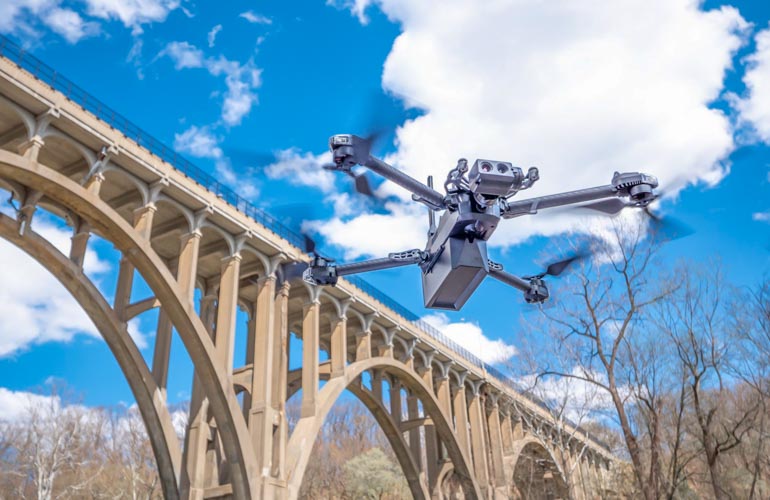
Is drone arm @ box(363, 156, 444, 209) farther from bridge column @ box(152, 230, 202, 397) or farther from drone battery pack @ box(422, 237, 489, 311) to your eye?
bridge column @ box(152, 230, 202, 397)

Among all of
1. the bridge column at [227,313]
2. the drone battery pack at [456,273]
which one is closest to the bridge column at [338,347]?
the bridge column at [227,313]

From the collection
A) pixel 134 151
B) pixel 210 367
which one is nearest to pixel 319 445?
pixel 210 367

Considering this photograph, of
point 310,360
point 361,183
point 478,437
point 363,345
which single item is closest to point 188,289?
point 310,360

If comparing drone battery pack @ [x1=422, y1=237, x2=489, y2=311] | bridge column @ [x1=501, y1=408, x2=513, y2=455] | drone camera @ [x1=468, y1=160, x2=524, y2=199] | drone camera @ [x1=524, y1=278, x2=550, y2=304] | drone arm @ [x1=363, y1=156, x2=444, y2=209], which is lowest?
drone battery pack @ [x1=422, y1=237, x2=489, y2=311]

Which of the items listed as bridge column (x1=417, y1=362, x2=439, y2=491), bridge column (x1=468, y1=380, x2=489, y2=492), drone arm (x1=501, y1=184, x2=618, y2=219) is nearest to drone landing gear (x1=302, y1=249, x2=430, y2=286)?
drone arm (x1=501, y1=184, x2=618, y2=219)

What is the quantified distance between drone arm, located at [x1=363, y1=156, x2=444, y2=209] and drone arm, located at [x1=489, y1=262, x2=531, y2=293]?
1437 millimetres

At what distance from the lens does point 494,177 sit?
249 inches

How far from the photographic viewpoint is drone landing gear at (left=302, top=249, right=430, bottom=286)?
7906 millimetres

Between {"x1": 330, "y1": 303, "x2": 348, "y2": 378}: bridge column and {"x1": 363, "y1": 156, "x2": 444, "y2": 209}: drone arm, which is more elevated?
{"x1": 330, "y1": 303, "x2": 348, "y2": 378}: bridge column

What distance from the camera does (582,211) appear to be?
320 inches

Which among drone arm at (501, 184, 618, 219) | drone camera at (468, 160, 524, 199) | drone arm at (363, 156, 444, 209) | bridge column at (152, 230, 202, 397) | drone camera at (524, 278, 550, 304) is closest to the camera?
drone camera at (468, 160, 524, 199)

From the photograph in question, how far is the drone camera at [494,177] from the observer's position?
6324mm

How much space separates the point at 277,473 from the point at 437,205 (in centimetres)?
1827

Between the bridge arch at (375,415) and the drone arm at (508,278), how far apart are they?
55.9ft
